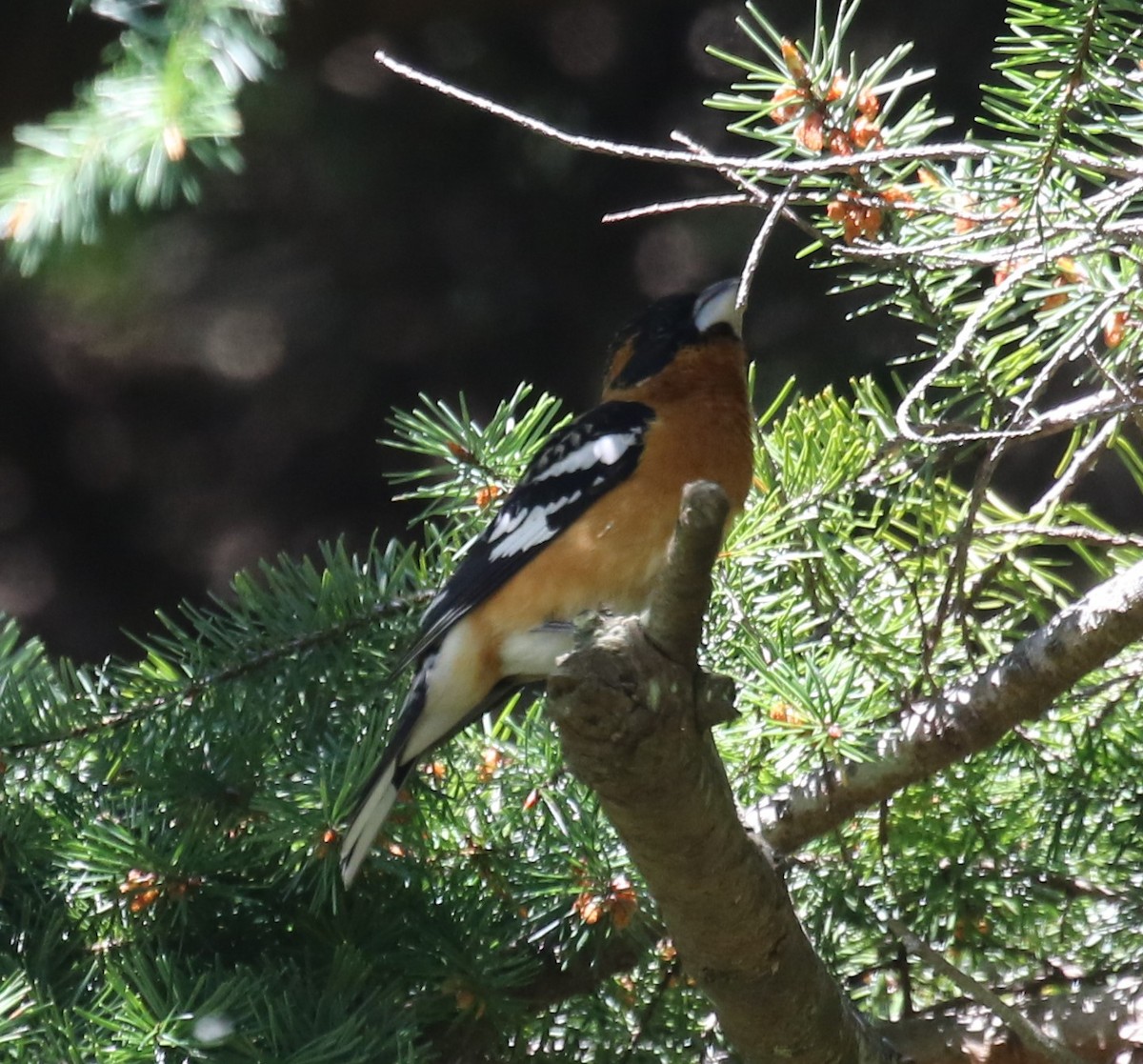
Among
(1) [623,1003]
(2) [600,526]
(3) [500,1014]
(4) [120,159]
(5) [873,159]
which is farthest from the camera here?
(2) [600,526]

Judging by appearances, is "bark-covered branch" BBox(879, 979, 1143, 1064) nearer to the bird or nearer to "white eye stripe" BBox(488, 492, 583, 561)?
the bird

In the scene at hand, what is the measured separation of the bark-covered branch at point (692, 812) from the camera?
1376 mm

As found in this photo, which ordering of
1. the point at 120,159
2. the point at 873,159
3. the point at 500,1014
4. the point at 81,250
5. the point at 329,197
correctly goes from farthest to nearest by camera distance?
1. the point at 329,197
2. the point at 81,250
3. the point at 500,1014
4. the point at 873,159
5. the point at 120,159

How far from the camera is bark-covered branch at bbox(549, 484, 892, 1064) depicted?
1376 millimetres

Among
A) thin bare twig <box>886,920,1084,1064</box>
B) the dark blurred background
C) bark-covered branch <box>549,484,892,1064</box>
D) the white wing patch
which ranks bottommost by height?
thin bare twig <box>886,920,1084,1064</box>

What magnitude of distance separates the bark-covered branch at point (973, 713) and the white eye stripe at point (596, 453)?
0.68 meters

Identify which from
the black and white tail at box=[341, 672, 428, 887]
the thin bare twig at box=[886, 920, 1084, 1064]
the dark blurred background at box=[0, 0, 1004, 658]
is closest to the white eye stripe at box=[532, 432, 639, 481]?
the black and white tail at box=[341, 672, 428, 887]

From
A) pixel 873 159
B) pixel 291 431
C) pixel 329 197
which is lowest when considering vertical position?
pixel 873 159

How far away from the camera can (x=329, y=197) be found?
4137 millimetres

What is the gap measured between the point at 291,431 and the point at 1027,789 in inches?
106

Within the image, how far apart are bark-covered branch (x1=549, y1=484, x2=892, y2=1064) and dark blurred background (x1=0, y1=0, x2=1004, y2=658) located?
235cm

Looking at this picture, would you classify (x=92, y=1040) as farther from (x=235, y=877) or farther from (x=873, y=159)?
(x=873, y=159)

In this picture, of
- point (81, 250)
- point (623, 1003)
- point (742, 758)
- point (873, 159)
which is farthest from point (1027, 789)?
point (81, 250)

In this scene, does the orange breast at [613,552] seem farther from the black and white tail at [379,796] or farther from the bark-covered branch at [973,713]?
the bark-covered branch at [973,713]
